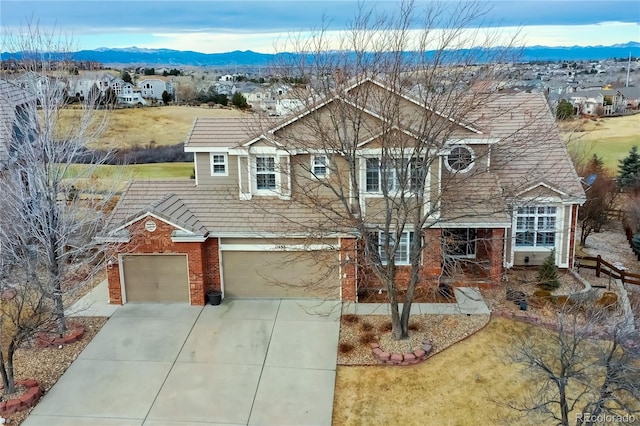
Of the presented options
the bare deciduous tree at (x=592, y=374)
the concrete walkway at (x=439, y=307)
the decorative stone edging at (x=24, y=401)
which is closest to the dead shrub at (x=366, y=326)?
A: the concrete walkway at (x=439, y=307)

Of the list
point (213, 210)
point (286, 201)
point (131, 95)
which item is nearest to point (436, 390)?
point (286, 201)

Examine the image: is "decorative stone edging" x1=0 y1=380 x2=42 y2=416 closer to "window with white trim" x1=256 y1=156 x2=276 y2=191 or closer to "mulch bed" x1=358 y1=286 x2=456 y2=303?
"window with white trim" x1=256 y1=156 x2=276 y2=191

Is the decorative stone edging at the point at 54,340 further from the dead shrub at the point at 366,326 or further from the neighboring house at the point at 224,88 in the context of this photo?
the neighboring house at the point at 224,88

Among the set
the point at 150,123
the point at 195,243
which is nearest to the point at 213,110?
the point at 150,123

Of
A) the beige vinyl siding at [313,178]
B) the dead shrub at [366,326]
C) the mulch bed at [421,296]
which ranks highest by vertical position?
the beige vinyl siding at [313,178]

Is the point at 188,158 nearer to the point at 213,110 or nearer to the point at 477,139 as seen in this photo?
the point at 213,110
